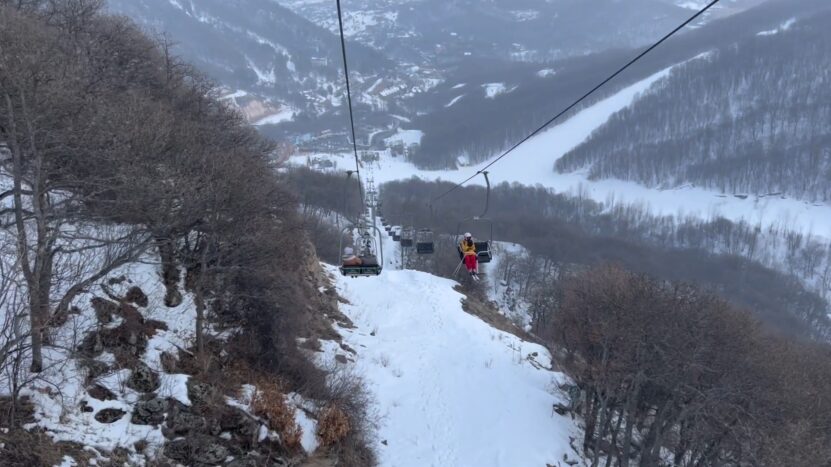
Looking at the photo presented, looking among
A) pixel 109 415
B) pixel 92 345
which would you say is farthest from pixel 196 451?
pixel 92 345

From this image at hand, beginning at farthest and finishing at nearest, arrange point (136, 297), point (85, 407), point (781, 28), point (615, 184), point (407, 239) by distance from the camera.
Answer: point (781, 28), point (615, 184), point (407, 239), point (136, 297), point (85, 407)

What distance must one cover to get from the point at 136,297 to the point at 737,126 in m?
163

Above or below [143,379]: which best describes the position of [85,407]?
above

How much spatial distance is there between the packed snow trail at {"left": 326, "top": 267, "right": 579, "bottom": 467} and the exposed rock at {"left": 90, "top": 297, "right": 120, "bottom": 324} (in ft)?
28.5

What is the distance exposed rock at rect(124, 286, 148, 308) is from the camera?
44.6ft

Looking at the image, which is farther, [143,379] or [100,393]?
[143,379]

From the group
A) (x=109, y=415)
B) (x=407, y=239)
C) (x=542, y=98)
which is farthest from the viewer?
(x=542, y=98)

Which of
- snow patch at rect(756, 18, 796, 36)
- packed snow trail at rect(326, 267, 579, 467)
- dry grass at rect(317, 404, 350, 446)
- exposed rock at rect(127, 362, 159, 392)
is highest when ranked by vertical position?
snow patch at rect(756, 18, 796, 36)

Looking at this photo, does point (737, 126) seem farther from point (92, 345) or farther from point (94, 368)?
point (94, 368)

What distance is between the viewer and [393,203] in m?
91.1

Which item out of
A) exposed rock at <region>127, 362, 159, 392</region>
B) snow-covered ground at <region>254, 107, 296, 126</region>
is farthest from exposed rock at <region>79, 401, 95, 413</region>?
snow-covered ground at <region>254, 107, 296, 126</region>

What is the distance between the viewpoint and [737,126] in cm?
14125

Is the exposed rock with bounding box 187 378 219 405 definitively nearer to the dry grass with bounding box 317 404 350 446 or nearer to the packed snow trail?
the dry grass with bounding box 317 404 350 446

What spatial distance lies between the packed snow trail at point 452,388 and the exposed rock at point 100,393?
812cm
